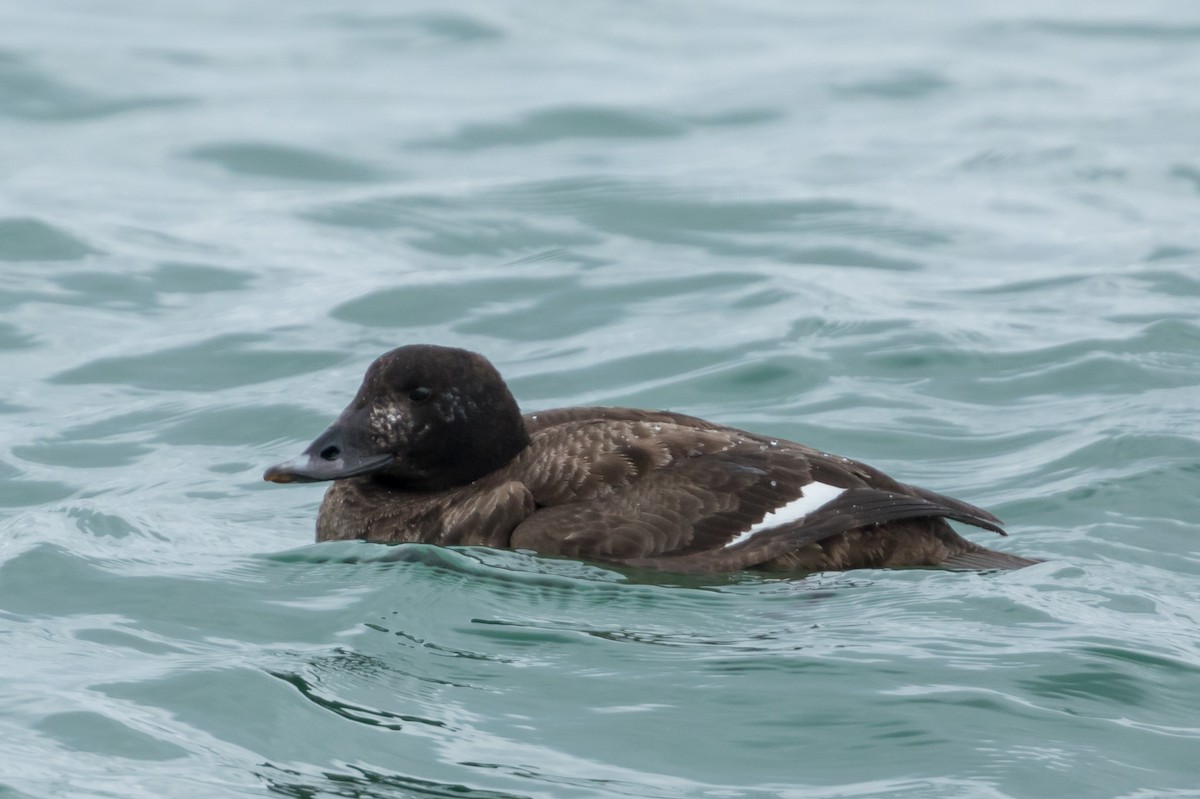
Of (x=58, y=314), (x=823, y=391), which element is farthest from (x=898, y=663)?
(x=58, y=314)

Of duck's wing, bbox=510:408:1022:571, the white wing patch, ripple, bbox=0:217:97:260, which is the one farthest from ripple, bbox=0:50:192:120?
the white wing patch

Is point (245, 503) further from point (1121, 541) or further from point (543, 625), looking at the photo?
point (1121, 541)

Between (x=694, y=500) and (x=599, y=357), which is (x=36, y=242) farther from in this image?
(x=694, y=500)

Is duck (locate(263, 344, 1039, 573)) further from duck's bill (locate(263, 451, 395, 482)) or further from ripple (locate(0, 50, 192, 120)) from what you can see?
ripple (locate(0, 50, 192, 120))

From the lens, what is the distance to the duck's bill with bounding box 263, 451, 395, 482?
20.0ft

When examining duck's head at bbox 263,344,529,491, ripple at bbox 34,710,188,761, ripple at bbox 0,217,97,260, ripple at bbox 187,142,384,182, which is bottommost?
ripple at bbox 34,710,188,761

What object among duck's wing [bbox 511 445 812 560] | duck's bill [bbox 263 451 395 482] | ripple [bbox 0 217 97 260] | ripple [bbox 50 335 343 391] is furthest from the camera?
ripple [bbox 0 217 97 260]

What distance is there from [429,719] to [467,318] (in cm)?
519

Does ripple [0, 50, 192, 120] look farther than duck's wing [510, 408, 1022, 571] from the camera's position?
Yes

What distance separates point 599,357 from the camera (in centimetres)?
909

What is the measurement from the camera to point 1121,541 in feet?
21.0

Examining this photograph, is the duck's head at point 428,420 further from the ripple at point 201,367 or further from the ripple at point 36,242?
the ripple at point 36,242

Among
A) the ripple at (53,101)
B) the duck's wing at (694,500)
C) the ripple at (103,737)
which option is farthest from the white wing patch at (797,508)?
the ripple at (53,101)

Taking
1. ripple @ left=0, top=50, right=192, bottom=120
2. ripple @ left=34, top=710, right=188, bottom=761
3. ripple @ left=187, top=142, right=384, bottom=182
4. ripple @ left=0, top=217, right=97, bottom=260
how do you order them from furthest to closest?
ripple @ left=0, top=50, right=192, bottom=120, ripple @ left=187, top=142, right=384, bottom=182, ripple @ left=0, top=217, right=97, bottom=260, ripple @ left=34, top=710, right=188, bottom=761
